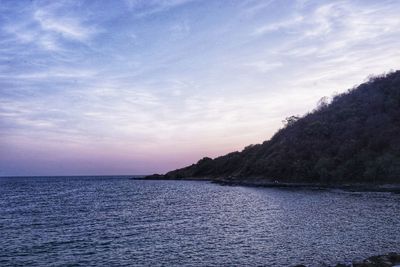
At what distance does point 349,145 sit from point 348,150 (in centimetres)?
284

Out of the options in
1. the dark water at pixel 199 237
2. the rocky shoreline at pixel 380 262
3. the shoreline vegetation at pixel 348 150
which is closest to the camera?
the rocky shoreline at pixel 380 262

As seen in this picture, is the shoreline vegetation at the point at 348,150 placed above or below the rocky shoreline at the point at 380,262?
above

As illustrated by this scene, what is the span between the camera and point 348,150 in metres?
153

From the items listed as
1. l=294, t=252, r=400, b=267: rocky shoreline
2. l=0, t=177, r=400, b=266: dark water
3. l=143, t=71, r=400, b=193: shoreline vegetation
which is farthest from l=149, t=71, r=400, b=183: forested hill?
l=294, t=252, r=400, b=267: rocky shoreline

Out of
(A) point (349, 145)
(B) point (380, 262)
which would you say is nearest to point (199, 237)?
(B) point (380, 262)

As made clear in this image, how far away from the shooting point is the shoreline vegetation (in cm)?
12733

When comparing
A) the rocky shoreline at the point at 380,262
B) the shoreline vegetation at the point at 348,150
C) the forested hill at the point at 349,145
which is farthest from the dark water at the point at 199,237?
the forested hill at the point at 349,145

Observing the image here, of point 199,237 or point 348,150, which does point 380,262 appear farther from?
point 348,150

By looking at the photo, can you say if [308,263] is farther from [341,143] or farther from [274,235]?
[341,143]

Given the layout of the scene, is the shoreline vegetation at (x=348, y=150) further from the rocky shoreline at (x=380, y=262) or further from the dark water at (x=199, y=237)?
the rocky shoreline at (x=380, y=262)

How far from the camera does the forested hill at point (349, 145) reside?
443ft

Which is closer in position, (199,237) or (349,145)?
(199,237)

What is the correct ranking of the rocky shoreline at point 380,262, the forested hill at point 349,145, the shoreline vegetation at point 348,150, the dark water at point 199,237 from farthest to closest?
the forested hill at point 349,145 → the shoreline vegetation at point 348,150 → the dark water at point 199,237 → the rocky shoreline at point 380,262

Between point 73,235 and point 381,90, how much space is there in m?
184
